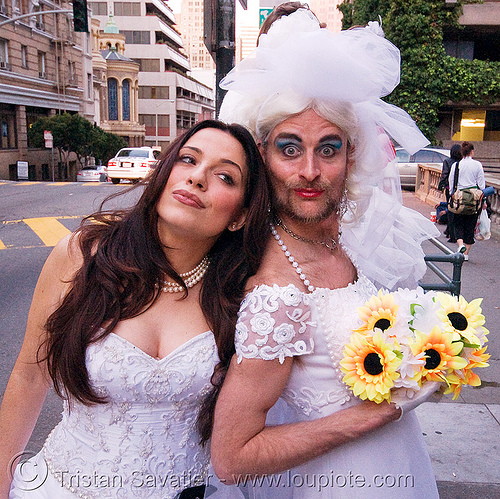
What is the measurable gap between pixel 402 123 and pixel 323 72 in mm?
501

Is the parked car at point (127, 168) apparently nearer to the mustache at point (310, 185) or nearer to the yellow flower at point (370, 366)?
the mustache at point (310, 185)

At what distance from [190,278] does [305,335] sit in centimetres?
50

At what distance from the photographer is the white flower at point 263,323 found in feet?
5.32

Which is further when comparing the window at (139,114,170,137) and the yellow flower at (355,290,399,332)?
the window at (139,114,170,137)

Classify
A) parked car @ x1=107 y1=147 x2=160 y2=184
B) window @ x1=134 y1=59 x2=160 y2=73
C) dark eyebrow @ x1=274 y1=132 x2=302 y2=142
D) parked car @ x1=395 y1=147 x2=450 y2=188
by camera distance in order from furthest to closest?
window @ x1=134 y1=59 x2=160 y2=73 → parked car @ x1=107 y1=147 x2=160 y2=184 → parked car @ x1=395 y1=147 x2=450 y2=188 → dark eyebrow @ x1=274 y1=132 x2=302 y2=142

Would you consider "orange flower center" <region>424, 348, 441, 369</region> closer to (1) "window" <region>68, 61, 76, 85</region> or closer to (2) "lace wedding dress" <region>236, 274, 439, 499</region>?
(2) "lace wedding dress" <region>236, 274, 439, 499</region>

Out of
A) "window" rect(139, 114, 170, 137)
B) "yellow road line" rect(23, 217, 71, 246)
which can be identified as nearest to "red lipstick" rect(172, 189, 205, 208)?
"yellow road line" rect(23, 217, 71, 246)

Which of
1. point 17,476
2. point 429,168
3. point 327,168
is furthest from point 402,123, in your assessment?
point 429,168

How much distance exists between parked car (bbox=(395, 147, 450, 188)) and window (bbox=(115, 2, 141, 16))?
6615cm

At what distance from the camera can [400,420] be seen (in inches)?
73.4

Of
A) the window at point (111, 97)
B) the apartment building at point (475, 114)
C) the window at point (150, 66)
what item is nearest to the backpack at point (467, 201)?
the apartment building at point (475, 114)

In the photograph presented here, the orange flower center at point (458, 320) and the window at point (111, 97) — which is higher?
the window at point (111, 97)

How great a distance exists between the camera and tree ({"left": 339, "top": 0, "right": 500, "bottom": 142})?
901 inches

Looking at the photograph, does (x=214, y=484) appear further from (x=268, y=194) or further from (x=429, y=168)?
(x=429, y=168)
